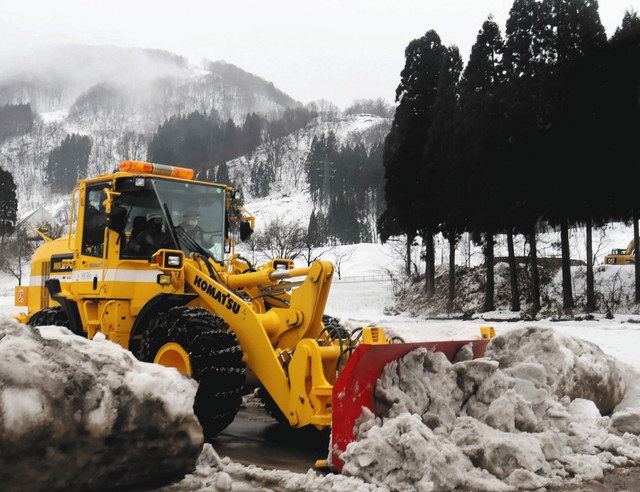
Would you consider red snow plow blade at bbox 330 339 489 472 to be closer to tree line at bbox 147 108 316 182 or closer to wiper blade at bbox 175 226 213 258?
wiper blade at bbox 175 226 213 258

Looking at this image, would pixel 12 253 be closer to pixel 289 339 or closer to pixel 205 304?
pixel 205 304

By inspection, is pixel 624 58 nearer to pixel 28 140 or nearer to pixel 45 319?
pixel 45 319

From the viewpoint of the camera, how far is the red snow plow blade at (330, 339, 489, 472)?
5.36 meters

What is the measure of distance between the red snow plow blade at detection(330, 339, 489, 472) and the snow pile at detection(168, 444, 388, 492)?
31 cm

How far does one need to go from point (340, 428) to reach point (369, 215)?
280 feet

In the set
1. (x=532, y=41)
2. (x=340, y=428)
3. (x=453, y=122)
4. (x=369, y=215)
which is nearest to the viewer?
(x=340, y=428)

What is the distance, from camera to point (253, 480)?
5203mm

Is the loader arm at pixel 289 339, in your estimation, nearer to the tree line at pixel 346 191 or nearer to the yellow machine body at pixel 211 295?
the yellow machine body at pixel 211 295

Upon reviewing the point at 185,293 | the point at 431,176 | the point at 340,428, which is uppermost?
the point at 431,176

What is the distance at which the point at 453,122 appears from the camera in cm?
2880

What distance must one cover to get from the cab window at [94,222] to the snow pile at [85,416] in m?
2.85

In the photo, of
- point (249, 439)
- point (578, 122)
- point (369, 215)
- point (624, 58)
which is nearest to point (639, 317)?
point (578, 122)

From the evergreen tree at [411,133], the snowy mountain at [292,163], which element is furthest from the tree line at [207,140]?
the evergreen tree at [411,133]

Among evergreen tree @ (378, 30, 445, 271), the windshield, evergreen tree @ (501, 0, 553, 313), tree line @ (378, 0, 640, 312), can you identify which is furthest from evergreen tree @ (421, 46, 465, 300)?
the windshield
